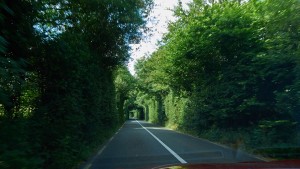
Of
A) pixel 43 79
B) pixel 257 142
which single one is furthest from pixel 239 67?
pixel 43 79

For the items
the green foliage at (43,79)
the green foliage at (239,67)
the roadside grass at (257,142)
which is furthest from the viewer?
the green foliage at (239,67)

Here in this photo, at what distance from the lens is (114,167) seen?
1275 centimetres

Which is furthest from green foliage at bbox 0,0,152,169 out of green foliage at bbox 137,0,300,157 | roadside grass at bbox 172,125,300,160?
roadside grass at bbox 172,125,300,160

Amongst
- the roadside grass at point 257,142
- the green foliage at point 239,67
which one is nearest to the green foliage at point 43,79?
the green foliage at point 239,67

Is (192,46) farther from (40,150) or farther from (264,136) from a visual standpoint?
(40,150)

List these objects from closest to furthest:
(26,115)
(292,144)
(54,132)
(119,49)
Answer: (26,115) < (54,132) < (292,144) < (119,49)

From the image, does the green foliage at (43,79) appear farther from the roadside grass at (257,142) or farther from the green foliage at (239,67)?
the roadside grass at (257,142)

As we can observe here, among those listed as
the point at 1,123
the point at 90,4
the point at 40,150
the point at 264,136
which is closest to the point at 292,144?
the point at 264,136

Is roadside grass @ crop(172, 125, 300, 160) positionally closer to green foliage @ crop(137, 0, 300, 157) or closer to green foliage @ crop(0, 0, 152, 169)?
green foliage @ crop(137, 0, 300, 157)

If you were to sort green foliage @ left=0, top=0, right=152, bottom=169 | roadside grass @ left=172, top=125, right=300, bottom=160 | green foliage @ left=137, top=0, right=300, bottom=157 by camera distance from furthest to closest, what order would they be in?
1. green foliage @ left=137, top=0, right=300, bottom=157
2. roadside grass @ left=172, top=125, right=300, bottom=160
3. green foliage @ left=0, top=0, right=152, bottom=169

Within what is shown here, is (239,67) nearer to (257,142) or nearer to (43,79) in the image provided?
(257,142)

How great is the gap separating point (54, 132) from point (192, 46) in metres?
17.0

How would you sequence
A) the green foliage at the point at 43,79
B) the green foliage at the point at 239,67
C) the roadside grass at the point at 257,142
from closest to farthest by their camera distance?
1. the green foliage at the point at 43,79
2. the roadside grass at the point at 257,142
3. the green foliage at the point at 239,67

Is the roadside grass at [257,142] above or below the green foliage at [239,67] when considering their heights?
below
